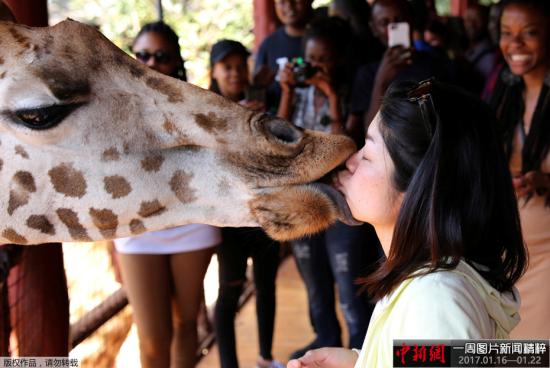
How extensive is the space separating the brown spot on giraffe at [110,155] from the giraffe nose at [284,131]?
366 mm

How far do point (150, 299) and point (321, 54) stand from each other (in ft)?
4.71

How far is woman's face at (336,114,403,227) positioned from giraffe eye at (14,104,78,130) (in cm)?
68

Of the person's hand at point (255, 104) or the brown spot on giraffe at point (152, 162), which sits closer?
the brown spot on giraffe at point (152, 162)

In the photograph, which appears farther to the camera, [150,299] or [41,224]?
[150,299]

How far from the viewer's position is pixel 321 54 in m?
3.19

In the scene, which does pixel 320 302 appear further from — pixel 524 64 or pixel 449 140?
pixel 449 140

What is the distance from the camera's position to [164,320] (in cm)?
262

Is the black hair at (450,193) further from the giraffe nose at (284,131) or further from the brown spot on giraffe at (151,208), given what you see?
the brown spot on giraffe at (151,208)

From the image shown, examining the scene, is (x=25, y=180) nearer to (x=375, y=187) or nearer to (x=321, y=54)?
(x=375, y=187)

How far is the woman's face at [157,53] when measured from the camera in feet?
9.05

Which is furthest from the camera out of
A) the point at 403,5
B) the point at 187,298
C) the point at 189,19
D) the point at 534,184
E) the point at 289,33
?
the point at 189,19

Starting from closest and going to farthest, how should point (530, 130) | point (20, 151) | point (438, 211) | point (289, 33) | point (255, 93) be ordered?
point (438, 211) < point (20, 151) < point (530, 130) < point (255, 93) < point (289, 33)

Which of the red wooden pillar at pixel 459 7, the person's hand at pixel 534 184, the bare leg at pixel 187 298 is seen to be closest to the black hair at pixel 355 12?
the person's hand at pixel 534 184

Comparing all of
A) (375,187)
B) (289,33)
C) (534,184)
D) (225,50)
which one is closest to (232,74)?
(225,50)
